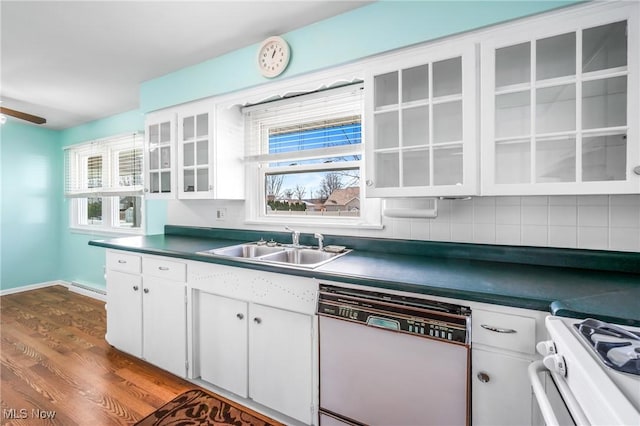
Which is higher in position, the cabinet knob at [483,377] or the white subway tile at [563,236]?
the white subway tile at [563,236]

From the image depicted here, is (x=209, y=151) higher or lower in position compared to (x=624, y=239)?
higher

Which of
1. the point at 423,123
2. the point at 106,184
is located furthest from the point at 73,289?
the point at 423,123

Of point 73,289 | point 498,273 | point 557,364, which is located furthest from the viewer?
point 73,289

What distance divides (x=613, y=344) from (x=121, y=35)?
295 cm

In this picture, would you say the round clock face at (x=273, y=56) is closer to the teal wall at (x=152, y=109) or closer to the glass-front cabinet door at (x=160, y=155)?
the teal wall at (x=152, y=109)

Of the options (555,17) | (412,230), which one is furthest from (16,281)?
(555,17)

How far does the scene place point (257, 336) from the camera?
5.75 ft

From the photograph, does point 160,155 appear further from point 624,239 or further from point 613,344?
point 624,239

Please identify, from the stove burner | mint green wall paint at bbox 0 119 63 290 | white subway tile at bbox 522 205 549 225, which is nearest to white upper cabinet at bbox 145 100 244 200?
white subway tile at bbox 522 205 549 225

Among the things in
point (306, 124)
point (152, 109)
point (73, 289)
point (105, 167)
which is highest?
point (152, 109)

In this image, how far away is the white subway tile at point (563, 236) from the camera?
5.03 feet

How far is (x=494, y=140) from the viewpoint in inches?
56.7

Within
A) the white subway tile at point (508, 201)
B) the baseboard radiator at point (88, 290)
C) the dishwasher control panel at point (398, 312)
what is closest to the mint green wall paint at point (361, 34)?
the white subway tile at point (508, 201)

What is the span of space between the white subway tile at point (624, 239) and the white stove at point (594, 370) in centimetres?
78
